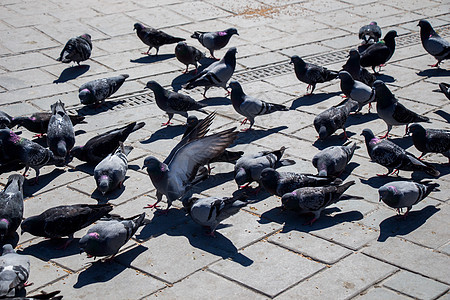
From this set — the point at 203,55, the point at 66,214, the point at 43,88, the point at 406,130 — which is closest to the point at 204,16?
the point at 203,55

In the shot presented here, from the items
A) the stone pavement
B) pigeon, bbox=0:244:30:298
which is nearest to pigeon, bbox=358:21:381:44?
the stone pavement

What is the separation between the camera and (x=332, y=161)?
7.46m

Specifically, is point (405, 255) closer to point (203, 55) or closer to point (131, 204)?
point (131, 204)

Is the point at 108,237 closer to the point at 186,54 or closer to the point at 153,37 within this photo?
the point at 186,54

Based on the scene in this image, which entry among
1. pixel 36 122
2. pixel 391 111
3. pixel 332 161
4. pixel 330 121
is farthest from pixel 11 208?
pixel 391 111

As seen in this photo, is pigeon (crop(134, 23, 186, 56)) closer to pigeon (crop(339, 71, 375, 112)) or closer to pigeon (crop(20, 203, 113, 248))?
pigeon (crop(339, 71, 375, 112))

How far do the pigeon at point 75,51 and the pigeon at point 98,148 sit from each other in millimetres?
3087

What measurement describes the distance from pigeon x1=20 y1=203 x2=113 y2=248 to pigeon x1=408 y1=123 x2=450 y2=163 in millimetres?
3979

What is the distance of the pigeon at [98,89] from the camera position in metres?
9.45

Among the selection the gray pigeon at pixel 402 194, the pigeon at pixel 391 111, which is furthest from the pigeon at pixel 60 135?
the pigeon at pixel 391 111

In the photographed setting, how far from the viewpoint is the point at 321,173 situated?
24.1 feet

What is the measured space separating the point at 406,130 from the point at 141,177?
3.79m

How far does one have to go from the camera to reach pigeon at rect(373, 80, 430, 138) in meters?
8.64

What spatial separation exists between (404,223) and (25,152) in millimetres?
4461
